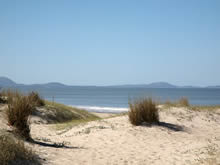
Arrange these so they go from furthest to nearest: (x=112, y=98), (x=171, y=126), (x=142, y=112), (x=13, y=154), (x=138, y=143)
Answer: (x=112, y=98) → (x=171, y=126) → (x=142, y=112) → (x=138, y=143) → (x=13, y=154)

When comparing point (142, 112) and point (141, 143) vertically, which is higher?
point (142, 112)

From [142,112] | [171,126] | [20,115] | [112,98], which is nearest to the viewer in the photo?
[20,115]

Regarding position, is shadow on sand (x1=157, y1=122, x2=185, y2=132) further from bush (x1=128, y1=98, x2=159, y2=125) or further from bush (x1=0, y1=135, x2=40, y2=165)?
bush (x1=0, y1=135, x2=40, y2=165)

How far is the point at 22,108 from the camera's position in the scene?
8.94m

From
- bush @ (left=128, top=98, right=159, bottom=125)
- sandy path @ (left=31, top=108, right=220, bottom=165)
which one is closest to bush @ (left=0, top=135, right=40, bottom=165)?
sandy path @ (left=31, top=108, right=220, bottom=165)

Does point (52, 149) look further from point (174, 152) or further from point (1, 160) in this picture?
point (174, 152)

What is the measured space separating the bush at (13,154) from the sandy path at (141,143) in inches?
15.2

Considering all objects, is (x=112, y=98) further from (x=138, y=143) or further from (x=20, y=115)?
(x=20, y=115)

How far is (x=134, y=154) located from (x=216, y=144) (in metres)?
3.32

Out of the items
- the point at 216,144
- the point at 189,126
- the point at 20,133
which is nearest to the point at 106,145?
the point at 20,133

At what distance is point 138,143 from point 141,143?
11 centimetres

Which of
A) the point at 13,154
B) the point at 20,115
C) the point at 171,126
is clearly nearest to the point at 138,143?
the point at 171,126

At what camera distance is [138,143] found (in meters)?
9.98

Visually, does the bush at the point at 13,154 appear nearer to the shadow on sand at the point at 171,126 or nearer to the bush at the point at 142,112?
the bush at the point at 142,112
